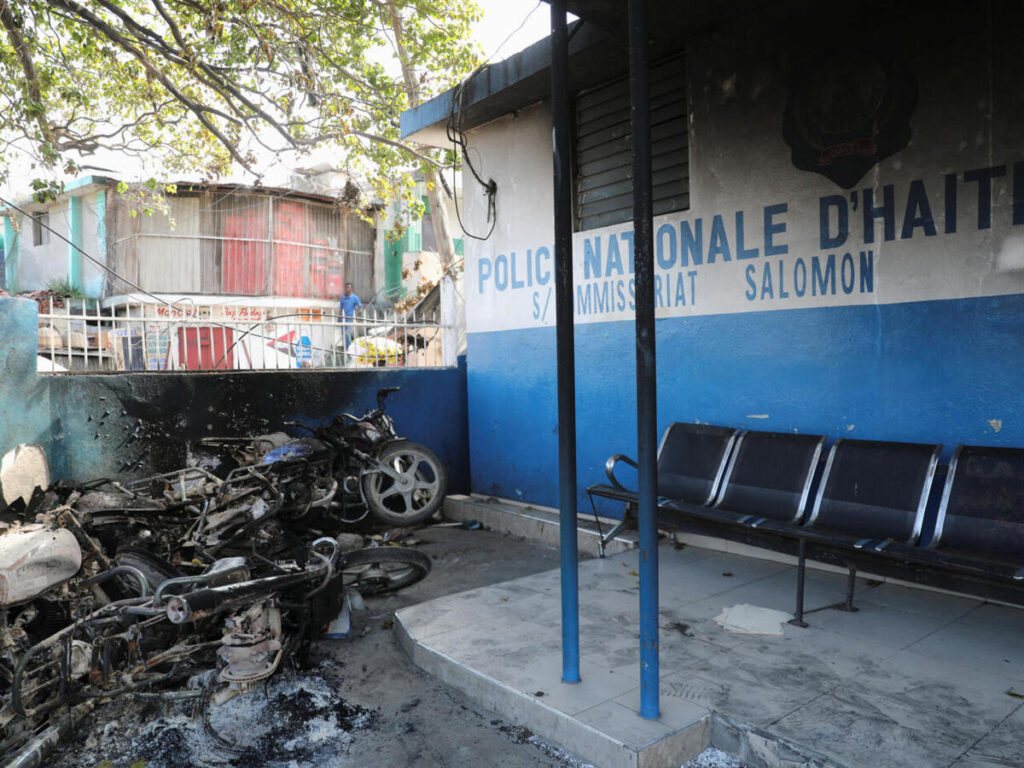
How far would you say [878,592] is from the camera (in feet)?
→ 14.4

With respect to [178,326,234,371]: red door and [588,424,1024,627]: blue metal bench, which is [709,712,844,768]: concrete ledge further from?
[178,326,234,371]: red door

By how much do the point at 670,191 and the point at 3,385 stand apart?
201 inches

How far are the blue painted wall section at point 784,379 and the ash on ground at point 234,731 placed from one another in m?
3.35

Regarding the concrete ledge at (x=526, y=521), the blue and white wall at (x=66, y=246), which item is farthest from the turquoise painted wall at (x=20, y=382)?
the blue and white wall at (x=66, y=246)

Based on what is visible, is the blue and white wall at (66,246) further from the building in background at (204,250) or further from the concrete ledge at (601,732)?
the concrete ledge at (601,732)

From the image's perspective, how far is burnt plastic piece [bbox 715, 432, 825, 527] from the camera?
4554mm

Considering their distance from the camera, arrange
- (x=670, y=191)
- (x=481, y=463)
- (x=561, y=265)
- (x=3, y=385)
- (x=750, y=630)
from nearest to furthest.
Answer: (x=561, y=265) < (x=750, y=630) < (x=3, y=385) < (x=670, y=191) < (x=481, y=463)

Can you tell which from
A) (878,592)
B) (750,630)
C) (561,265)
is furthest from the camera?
(878,592)

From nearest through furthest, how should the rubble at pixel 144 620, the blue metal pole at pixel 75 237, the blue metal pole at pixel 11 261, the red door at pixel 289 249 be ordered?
the rubble at pixel 144 620 < the blue metal pole at pixel 75 237 < the red door at pixel 289 249 < the blue metal pole at pixel 11 261

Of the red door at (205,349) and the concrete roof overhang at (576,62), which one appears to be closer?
the concrete roof overhang at (576,62)

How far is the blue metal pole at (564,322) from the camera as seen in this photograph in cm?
316

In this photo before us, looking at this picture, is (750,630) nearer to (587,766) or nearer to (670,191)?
(587,766)

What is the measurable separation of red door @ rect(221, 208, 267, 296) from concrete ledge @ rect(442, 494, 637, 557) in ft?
47.4

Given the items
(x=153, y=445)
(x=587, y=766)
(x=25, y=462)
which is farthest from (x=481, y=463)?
(x=587, y=766)
